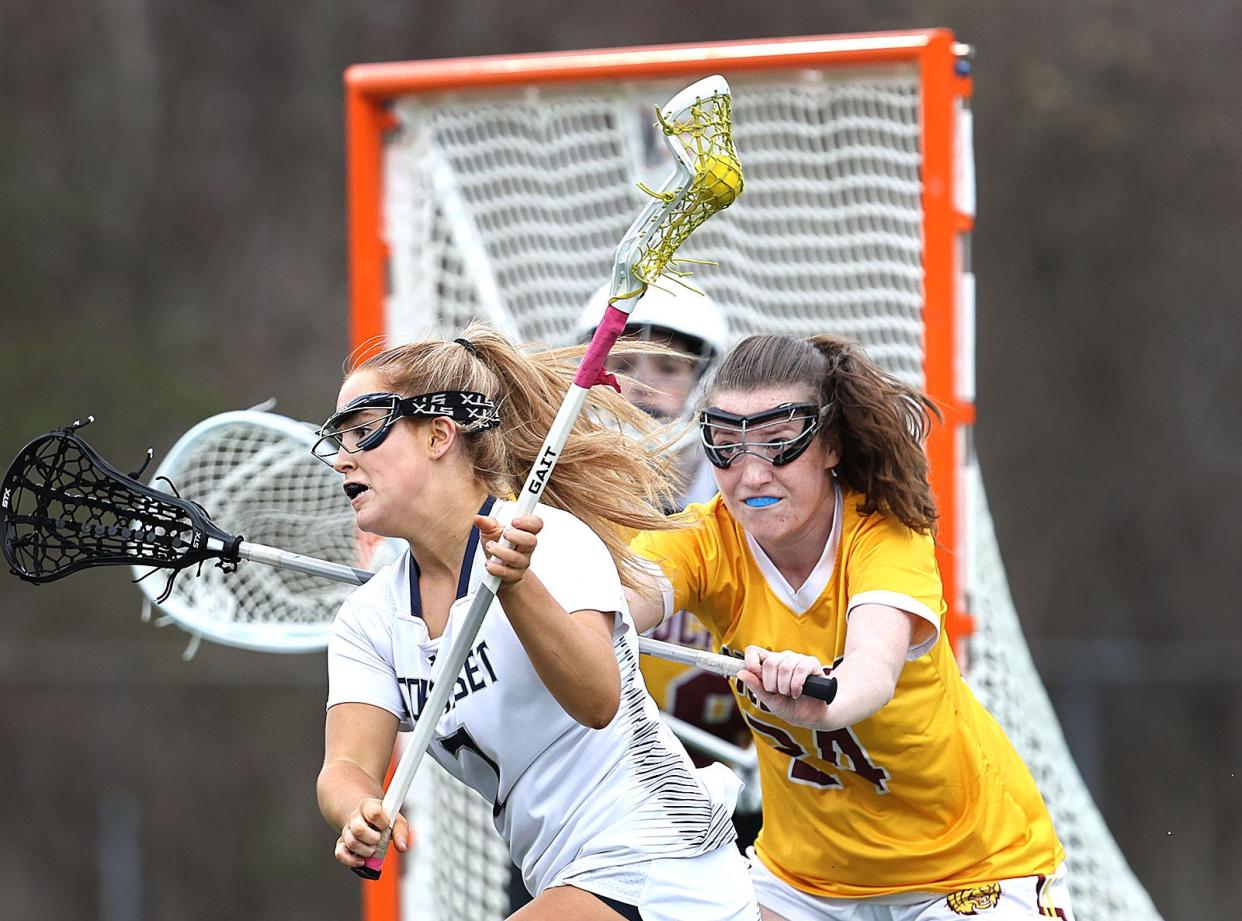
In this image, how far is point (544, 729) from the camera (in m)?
2.89

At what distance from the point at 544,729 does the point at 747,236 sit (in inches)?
106

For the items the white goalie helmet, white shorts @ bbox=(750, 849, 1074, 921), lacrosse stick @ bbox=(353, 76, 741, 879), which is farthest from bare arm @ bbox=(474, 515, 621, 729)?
the white goalie helmet

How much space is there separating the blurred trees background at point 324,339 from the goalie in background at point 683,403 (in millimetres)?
7631

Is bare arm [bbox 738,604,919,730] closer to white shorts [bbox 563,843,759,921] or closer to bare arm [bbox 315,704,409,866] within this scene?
white shorts [bbox 563,843,759,921]

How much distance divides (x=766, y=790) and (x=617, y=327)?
1.07 metres

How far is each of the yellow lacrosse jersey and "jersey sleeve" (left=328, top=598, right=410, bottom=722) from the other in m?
0.54

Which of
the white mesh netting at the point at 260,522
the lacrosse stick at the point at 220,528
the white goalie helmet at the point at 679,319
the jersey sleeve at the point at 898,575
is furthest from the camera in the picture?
the white goalie helmet at the point at 679,319

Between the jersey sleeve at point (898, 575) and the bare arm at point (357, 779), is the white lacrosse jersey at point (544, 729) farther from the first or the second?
the jersey sleeve at point (898, 575)

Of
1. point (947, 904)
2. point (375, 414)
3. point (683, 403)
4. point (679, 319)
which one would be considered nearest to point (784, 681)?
point (947, 904)

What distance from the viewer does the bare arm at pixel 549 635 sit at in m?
2.67

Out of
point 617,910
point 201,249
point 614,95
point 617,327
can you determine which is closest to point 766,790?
point 617,910

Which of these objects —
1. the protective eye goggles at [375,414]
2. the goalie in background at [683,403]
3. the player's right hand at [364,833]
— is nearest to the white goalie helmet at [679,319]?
the goalie in background at [683,403]

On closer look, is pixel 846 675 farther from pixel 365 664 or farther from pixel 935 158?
pixel 935 158

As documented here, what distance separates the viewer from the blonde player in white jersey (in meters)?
2.87
